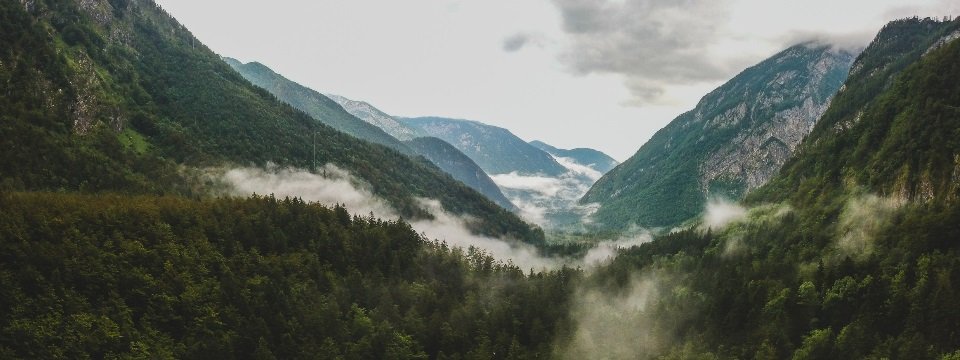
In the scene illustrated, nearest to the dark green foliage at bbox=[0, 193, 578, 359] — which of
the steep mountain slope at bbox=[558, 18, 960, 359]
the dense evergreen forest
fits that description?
the dense evergreen forest

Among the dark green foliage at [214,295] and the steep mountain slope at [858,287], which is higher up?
the steep mountain slope at [858,287]

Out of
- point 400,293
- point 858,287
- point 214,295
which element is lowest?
point 214,295

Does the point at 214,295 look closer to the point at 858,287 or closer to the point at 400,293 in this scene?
the point at 400,293

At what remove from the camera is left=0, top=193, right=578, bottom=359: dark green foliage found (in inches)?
4606

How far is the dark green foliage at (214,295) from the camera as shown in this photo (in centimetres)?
11700

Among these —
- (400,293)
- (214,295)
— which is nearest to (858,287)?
(400,293)

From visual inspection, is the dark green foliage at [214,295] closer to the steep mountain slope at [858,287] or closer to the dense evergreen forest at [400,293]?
the dense evergreen forest at [400,293]

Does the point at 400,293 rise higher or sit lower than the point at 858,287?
lower

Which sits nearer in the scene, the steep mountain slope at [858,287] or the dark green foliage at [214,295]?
the dark green foliage at [214,295]

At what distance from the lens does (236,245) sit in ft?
557

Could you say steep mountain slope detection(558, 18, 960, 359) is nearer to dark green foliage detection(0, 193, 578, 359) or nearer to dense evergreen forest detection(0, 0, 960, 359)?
dense evergreen forest detection(0, 0, 960, 359)

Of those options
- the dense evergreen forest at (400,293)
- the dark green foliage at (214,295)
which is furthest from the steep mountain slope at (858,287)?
the dark green foliage at (214,295)

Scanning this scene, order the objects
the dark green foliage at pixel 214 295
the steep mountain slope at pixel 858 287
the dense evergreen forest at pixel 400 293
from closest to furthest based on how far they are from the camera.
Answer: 1. the dark green foliage at pixel 214 295
2. the steep mountain slope at pixel 858 287
3. the dense evergreen forest at pixel 400 293

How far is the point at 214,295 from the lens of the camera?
474ft
